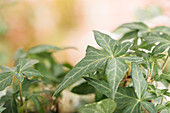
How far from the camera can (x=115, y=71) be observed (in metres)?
0.28

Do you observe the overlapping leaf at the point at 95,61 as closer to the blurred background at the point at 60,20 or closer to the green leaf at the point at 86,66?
the green leaf at the point at 86,66

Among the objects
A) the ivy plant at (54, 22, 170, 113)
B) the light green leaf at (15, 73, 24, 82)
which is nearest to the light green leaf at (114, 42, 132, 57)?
the ivy plant at (54, 22, 170, 113)

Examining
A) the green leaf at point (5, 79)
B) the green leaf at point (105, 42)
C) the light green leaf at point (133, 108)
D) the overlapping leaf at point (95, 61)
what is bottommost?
the light green leaf at point (133, 108)

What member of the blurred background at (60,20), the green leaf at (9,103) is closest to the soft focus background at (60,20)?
the blurred background at (60,20)

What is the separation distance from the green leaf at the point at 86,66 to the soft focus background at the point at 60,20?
3.58 feet

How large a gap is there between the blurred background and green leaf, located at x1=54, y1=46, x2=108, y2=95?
1.10m

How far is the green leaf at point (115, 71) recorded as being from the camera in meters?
0.27

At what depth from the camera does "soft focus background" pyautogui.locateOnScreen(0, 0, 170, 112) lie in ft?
4.86

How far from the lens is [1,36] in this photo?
1.39m

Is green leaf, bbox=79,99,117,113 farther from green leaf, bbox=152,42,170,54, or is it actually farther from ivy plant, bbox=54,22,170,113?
green leaf, bbox=152,42,170,54

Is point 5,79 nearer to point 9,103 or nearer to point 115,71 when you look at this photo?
point 9,103

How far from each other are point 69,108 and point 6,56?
0.89 m

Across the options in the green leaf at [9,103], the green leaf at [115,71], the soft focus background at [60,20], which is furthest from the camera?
the soft focus background at [60,20]

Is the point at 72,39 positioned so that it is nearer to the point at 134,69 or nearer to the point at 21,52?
the point at 21,52
